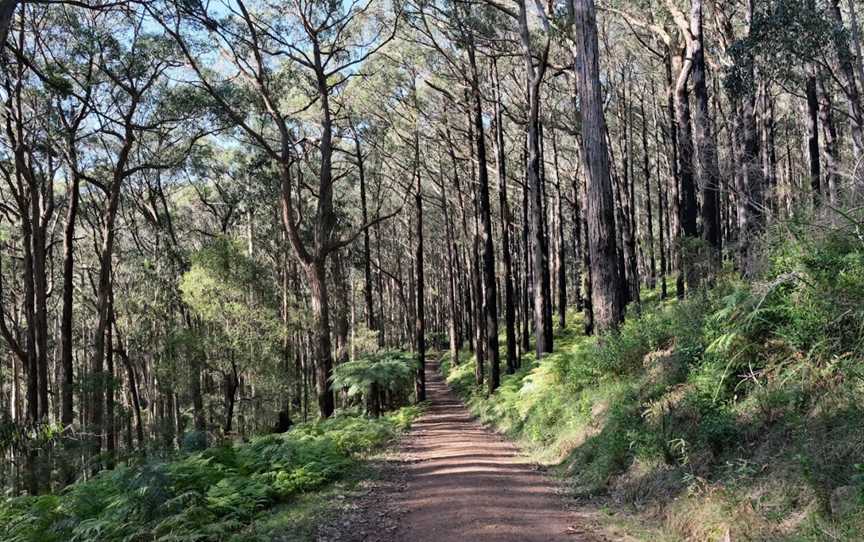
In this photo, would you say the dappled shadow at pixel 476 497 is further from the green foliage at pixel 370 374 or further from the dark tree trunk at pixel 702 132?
the dark tree trunk at pixel 702 132

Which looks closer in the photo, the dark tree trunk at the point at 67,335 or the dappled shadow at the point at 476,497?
the dappled shadow at the point at 476,497

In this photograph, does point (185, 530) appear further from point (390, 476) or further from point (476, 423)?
point (476, 423)

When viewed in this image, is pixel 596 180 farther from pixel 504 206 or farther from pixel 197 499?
pixel 504 206

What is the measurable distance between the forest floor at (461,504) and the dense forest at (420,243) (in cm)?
66

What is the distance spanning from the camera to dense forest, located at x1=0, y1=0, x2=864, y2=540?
19.9 ft

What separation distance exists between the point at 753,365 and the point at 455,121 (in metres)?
20.6

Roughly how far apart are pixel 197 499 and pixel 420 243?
55.6 feet

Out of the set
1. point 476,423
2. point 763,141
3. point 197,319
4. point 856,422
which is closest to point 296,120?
point 197,319

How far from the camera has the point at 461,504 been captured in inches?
266

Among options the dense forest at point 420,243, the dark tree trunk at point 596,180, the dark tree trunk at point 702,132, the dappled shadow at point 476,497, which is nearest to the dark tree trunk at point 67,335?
the dense forest at point 420,243

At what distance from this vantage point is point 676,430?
6.45m

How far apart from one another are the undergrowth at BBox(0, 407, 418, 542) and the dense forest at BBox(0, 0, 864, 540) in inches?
2.3

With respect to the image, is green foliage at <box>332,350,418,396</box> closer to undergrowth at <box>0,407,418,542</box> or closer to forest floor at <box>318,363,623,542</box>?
forest floor at <box>318,363,623,542</box>

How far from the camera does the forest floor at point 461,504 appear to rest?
5785 mm
